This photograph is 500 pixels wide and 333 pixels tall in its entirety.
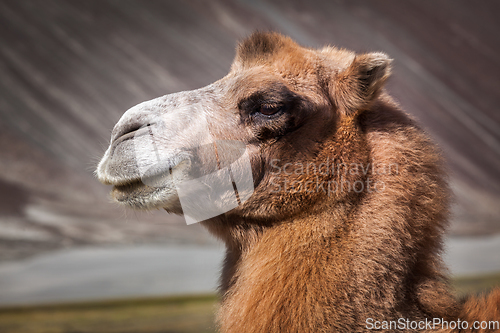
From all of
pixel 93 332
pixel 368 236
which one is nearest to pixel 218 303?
pixel 368 236

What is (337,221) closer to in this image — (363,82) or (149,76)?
(363,82)

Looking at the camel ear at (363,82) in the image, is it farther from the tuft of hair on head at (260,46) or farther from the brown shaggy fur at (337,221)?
the tuft of hair on head at (260,46)

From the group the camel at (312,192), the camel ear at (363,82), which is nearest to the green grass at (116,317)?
the camel at (312,192)

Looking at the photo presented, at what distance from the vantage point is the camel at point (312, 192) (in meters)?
1.07

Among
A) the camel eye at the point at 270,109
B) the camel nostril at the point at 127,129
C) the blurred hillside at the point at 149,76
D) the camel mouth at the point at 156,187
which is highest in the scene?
the blurred hillside at the point at 149,76

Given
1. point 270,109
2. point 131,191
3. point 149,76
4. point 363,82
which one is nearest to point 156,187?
point 131,191

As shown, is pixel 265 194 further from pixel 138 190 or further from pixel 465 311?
pixel 465 311

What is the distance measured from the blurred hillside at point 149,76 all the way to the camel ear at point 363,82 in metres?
2.48

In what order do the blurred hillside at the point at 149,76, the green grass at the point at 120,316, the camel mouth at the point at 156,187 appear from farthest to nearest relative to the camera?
the blurred hillside at the point at 149,76 < the green grass at the point at 120,316 < the camel mouth at the point at 156,187

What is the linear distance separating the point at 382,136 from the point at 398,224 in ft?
0.91

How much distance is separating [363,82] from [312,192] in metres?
0.39

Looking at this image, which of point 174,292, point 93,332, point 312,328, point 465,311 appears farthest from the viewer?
point 174,292

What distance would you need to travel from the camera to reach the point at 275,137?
1.22 m

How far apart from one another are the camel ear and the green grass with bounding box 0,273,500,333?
2.25m
